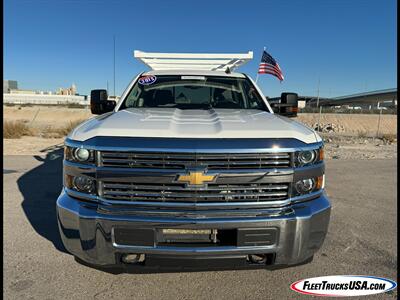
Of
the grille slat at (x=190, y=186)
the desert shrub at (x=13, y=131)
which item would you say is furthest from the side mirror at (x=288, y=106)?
the desert shrub at (x=13, y=131)

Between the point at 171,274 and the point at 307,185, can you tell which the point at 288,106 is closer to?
the point at 307,185

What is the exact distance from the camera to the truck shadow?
393 cm

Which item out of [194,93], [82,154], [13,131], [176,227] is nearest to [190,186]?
[176,227]

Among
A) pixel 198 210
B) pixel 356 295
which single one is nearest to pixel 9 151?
pixel 198 210

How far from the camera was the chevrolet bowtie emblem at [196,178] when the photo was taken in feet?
7.89

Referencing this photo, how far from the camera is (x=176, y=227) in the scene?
240 cm

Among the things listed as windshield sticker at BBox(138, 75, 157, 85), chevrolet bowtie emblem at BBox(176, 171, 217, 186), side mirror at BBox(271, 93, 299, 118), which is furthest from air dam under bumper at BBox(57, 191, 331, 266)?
windshield sticker at BBox(138, 75, 157, 85)

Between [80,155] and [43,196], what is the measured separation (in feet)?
10.8

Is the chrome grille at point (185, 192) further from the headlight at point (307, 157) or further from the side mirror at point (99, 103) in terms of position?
the side mirror at point (99, 103)

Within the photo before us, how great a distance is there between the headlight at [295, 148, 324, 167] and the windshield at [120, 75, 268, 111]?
63.3 inches

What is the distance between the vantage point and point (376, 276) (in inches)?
121

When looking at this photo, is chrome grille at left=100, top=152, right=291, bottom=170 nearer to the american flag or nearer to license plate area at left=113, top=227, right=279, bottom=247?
license plate area at left=113, top=227, right=279, bottom=247

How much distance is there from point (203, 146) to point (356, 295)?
73.9 inches

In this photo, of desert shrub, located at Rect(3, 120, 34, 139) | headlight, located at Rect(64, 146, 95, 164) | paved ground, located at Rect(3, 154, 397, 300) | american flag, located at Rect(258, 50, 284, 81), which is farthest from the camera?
desert shrub, located at Rect(3, 120, 34, 139)
